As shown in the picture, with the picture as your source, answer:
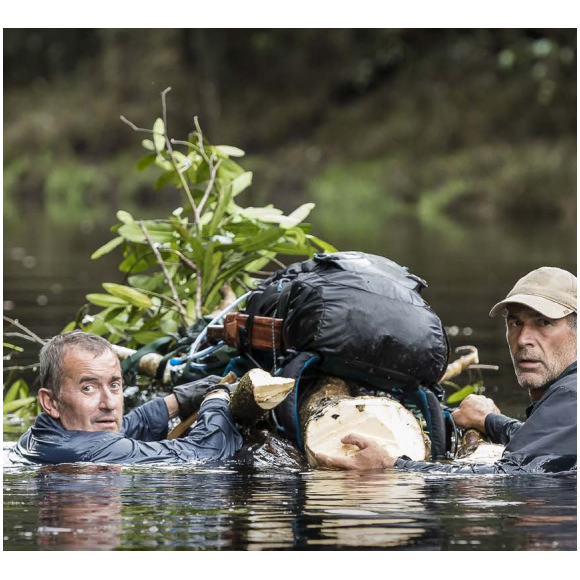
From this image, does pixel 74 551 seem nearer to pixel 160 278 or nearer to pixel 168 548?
pixel 168 548

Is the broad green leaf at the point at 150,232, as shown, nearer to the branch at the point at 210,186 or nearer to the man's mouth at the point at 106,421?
the branch at the point at 210,186

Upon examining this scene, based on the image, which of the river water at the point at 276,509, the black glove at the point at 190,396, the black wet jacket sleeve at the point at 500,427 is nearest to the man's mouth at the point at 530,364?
the river water at the point at 276,509

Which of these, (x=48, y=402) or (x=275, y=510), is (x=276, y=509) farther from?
(x=48, y=402)

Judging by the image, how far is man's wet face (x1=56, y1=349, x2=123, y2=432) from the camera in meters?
6.27

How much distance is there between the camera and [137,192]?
40156 mm

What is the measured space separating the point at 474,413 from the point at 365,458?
40.1 inches

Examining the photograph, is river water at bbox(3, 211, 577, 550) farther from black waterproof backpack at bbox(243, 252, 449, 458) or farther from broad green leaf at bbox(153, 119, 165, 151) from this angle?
broad green leaf at bbox(153, 119, 165, 151)

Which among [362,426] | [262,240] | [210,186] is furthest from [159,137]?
[362,426]

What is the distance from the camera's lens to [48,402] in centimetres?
636

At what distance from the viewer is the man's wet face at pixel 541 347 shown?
241 inches

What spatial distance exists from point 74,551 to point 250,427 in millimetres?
2276

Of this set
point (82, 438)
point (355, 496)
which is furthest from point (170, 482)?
point (355, 496)

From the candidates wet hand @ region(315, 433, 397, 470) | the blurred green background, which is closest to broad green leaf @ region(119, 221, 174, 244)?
wet hand @ region(315, 433, 397, 470)

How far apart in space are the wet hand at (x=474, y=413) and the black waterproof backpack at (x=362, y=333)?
323 mm
